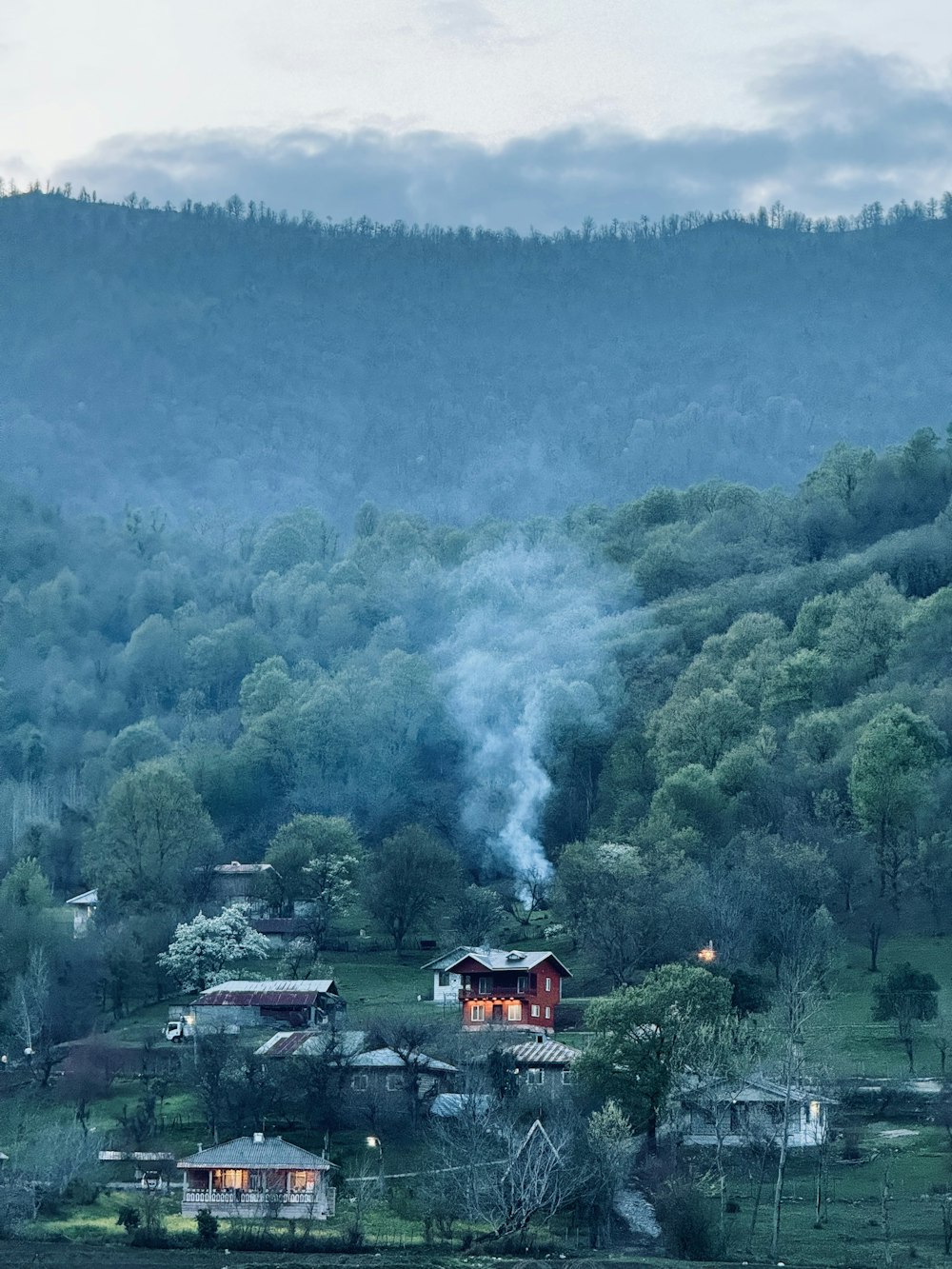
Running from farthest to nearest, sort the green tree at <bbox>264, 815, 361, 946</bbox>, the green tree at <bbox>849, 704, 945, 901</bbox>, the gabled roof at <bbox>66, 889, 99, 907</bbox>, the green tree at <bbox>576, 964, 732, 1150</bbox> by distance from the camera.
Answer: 1. the gabled roof at <bbox>66, 889, 99, 907</bbox>
2. the green tree at <bbox>264, 815, 361, 946</bbox>
3. the green tree at <bbox>849, 704, 945, 901</bbox>
4. the green tree at <bbox>576, 964, 732, 1150</bbox>

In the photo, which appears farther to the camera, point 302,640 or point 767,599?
point 302,640

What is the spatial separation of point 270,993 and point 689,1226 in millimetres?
27507

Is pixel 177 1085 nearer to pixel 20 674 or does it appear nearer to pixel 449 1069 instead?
pixel 449 1069

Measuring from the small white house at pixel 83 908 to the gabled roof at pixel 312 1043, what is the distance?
2697 centimetres

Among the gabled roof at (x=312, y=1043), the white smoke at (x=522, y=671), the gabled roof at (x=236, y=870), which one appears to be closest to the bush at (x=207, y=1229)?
the gabled roof at (x=312, y=1043)

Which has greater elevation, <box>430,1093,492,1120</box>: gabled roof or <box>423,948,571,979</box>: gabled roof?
<box>423,948,571,979</box>: gabled roof

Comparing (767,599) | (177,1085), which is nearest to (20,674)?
(767,599)

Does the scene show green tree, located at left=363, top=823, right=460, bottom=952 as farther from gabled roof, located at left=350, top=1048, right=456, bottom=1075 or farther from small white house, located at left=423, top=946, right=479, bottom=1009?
gabled roof, located at left=350, top=1048, right=456, bottom=1075

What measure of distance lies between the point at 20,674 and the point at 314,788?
5284 cm

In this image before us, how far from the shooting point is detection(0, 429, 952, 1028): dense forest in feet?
295

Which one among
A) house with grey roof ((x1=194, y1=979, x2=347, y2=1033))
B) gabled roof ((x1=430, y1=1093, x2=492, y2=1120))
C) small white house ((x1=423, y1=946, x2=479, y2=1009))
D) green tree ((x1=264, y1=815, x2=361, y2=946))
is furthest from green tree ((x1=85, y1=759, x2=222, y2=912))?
gabled roof ((x1=430, y1=1093, x2=492, y2=1120))

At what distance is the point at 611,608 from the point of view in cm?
14912

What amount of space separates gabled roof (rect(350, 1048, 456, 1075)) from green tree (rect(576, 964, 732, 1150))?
17.8ft

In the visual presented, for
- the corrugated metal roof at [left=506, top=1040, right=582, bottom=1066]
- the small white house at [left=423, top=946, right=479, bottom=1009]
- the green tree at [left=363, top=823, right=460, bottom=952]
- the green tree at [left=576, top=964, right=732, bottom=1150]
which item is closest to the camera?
the green tree at [left=576, top=964, right=732, bottom=1150]
